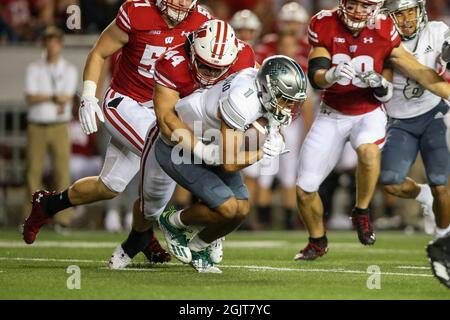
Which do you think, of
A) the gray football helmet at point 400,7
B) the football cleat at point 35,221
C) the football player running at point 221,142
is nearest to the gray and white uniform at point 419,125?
the gray football helmet at point 400,7

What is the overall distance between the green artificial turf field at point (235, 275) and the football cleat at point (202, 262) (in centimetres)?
6

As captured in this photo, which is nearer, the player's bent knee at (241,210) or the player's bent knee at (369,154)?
the player's bent knee at (241,210)

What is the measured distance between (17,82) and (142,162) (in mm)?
5640

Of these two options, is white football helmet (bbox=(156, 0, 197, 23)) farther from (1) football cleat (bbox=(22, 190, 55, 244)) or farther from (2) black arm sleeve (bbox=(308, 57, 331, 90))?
(1) football cleat (bbox=(22, 190, 55, 244))

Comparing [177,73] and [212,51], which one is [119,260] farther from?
[212,51]

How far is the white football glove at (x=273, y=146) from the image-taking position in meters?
6.15

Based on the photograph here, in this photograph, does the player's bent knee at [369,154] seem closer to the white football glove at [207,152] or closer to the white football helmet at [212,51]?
the white football helmet at [212,51]

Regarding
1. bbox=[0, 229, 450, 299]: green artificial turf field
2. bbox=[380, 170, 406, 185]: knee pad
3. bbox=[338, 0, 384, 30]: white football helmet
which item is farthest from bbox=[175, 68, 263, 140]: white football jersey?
bbox=[380, 170, 406, 185]: knee pad

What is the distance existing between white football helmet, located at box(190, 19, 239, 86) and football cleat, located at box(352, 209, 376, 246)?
1.81m

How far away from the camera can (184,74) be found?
6.40m

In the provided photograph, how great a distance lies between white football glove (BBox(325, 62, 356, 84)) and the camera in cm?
724

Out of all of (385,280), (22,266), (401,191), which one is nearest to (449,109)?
(401,191)

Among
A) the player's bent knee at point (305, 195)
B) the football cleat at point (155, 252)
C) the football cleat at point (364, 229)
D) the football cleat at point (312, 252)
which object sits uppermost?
the player's bent knee at point (305, 195)

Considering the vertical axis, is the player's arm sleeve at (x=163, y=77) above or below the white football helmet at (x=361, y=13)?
below
